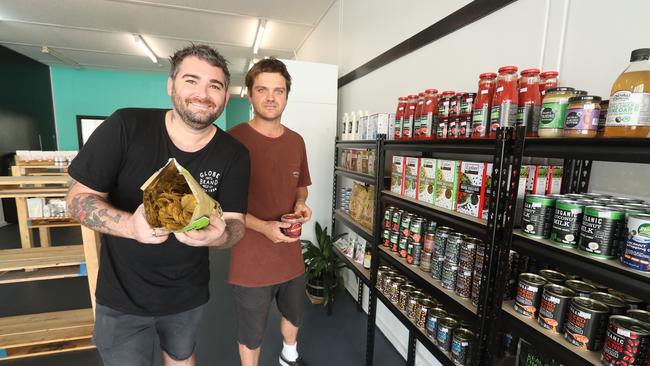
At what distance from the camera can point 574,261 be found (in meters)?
0.85

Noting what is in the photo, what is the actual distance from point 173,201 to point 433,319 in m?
1.35

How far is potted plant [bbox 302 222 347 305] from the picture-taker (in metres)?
2.83

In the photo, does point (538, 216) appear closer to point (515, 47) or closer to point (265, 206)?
point (515, 47)

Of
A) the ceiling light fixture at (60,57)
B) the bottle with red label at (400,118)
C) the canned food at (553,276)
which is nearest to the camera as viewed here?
the canned food at (553,276)

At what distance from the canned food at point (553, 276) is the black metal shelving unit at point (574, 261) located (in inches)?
6.3

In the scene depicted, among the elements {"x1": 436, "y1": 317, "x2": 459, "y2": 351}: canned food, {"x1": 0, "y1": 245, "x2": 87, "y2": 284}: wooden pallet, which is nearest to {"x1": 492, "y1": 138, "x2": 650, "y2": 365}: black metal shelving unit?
{"x1": 436, "y1": 317, "x2": 459, "y2": 351}: canned food

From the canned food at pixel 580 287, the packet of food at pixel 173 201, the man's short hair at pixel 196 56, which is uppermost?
the man's short hair at pixel 196 56

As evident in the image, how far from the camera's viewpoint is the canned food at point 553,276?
1068mm

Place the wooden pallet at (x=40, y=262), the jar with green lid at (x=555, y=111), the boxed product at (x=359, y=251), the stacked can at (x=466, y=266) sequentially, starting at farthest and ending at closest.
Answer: the boxed product at (x=359, y=251), the wooden pallet at (x=40, y=262), the stacked can at (x=466, y=266), the jar with green lid at (x=555, y=111)

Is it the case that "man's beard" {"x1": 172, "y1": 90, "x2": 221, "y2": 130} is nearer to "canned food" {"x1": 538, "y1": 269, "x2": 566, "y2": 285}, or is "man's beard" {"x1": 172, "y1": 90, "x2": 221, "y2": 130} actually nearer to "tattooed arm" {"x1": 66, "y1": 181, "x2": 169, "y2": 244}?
"tattooed arm" {"x1": 66, "y1": 181, "x2": 169, "y2": 244}

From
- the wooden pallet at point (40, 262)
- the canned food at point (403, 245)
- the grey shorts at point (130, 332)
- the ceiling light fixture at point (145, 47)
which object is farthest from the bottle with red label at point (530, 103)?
the ceiling light fixture at point (145, 47)

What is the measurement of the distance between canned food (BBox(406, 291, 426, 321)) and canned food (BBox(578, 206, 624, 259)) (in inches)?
38.5

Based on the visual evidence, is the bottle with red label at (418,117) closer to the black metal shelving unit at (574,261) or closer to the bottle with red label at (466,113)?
the bottle with red label at (466,113)

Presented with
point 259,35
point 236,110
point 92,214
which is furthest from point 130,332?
point 236,110
